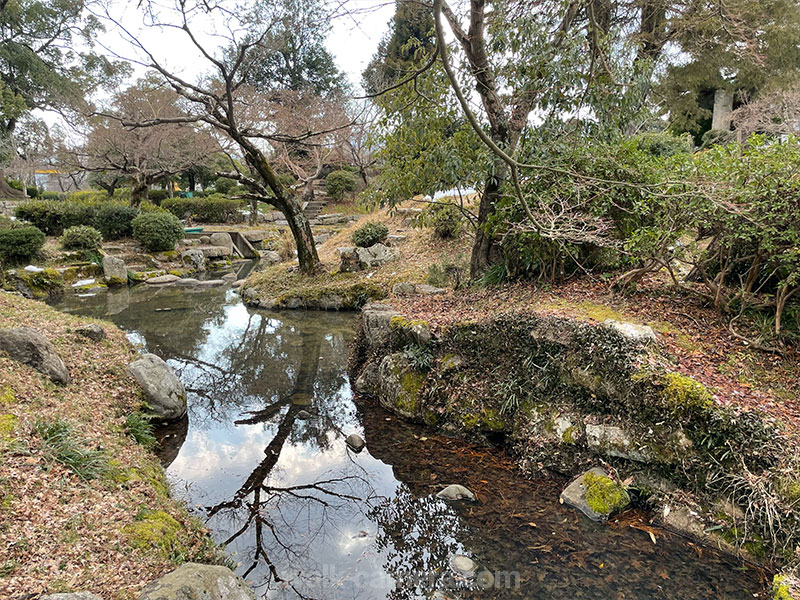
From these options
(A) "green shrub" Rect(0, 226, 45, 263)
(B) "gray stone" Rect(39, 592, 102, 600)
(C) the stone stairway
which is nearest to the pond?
(B) "gray stone" Rect(39, 592, 102, 600)

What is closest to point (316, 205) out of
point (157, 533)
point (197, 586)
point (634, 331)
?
point (634, 331)

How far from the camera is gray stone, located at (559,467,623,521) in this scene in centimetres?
352

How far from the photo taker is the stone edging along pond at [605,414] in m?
3.05

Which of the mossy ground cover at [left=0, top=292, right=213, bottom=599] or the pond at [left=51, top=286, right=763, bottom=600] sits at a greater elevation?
the mossy ground cover at [left=0, top=292, right=213, bottom=599]

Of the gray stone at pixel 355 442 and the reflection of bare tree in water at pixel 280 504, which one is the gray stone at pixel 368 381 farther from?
the gray stone at pixel 355 442

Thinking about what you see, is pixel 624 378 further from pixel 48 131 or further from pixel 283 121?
pixel 48 131

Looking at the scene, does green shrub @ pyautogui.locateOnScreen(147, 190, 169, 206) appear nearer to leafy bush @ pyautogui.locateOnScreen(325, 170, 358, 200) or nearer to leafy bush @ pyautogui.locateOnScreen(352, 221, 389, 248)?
leafy bush @ pyautogui.locateOnScreen(325, 170, 358, 200)

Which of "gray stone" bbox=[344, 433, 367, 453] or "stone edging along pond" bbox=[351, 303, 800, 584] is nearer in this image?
"stone edging along pond" bbox=[351, 303, 800, 584]

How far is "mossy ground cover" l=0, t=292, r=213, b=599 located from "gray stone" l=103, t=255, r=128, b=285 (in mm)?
10005

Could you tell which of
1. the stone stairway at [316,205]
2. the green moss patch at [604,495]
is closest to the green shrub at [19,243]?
the stone stairway at [316,205]

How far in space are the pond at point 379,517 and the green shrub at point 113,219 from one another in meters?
12.0

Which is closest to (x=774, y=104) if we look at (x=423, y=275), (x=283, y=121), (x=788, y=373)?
(x=423, y=275)

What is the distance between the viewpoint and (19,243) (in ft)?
39.5

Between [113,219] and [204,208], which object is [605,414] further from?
[204,208]
